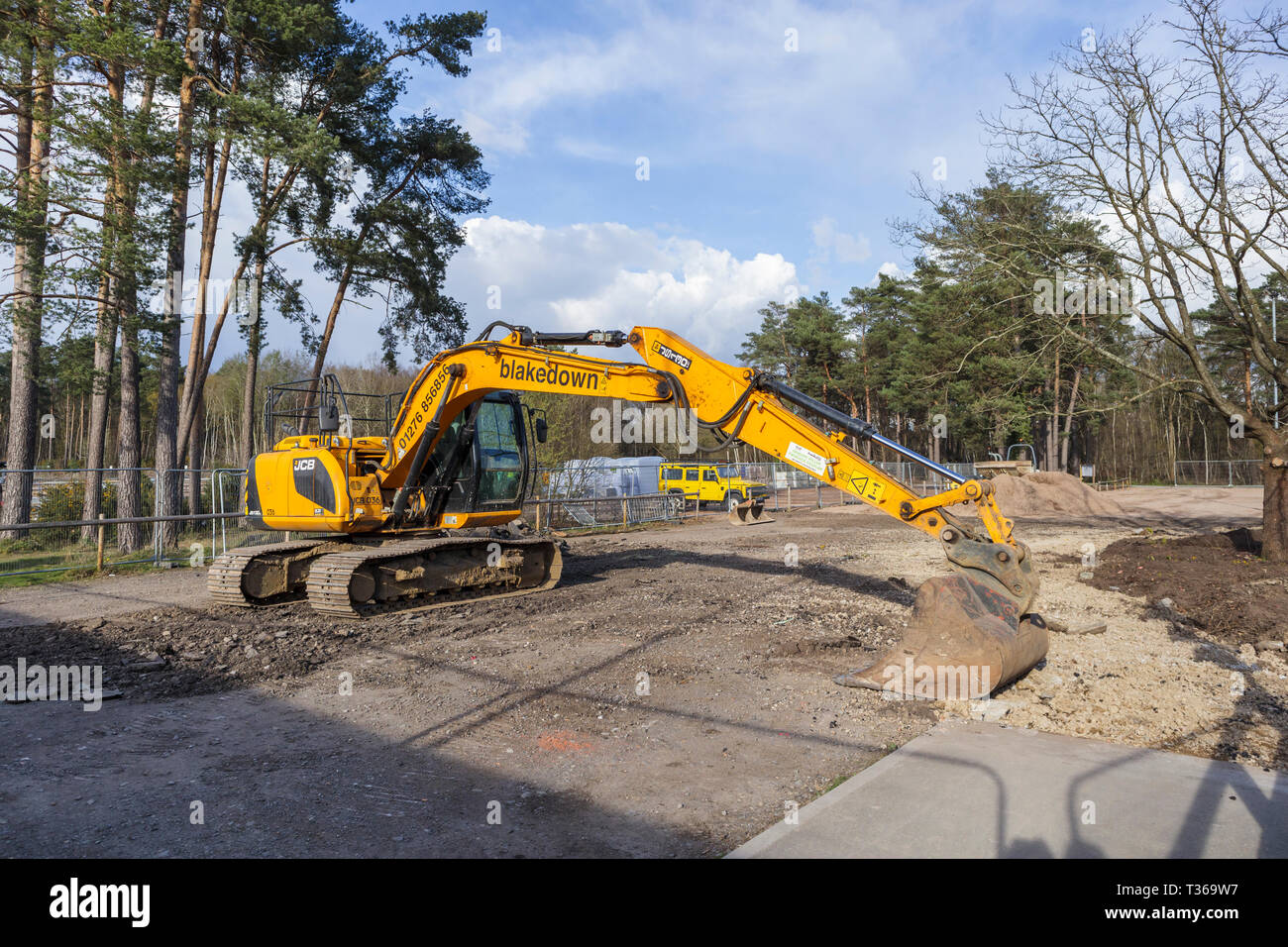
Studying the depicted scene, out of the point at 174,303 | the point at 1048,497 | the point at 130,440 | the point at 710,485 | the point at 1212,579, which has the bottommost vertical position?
the point at 1212,579

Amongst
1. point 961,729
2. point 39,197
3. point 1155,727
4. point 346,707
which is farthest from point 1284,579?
point 39,197

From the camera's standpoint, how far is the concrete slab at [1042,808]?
348 centimetres

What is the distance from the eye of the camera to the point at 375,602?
33.1ft

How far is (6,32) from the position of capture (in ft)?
52.5

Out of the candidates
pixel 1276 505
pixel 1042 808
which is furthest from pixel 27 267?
pixel 1276 505

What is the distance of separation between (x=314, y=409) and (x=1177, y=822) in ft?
34.6

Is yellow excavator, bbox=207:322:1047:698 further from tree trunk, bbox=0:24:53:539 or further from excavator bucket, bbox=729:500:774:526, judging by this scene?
excavator bucket, bbox=729:500:774:526

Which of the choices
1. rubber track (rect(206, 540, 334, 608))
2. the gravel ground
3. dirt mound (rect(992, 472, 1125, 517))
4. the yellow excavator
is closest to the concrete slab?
the gravel ground

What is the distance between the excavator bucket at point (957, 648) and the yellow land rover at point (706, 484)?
26.2 meters

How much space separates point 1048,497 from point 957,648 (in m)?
25.8

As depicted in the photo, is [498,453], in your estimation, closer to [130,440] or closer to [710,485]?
[130,440]

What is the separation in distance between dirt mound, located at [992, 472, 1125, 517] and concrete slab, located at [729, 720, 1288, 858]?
25.3 meters

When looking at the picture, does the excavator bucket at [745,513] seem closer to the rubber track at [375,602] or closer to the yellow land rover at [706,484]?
the yellow land rover at [706,484]
